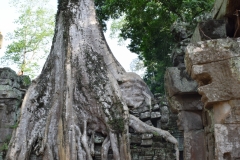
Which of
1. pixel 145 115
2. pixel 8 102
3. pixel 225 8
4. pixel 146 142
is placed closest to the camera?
pixel 225 8

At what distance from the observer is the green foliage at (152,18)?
8.85m

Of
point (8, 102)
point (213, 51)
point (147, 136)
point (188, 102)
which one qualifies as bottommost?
point (147, 136)

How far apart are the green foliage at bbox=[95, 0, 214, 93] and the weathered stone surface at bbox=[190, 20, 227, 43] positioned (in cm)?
555

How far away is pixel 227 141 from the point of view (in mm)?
1961

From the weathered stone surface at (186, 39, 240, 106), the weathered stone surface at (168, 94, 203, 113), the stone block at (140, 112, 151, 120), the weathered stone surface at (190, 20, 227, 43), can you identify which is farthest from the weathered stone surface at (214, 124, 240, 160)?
the stone block at (140, 112, 151, 120)

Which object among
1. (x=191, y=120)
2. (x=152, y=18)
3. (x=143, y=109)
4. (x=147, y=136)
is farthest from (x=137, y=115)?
(x=152, y=18)

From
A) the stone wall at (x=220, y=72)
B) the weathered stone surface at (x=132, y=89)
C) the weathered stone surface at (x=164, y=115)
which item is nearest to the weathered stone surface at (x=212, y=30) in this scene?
the stone wall at (x=220, y=72)

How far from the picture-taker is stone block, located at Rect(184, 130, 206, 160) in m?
2.82

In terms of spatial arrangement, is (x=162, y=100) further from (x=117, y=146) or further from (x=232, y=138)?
(x=232, y=138)

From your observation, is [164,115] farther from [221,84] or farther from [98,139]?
[221,84]

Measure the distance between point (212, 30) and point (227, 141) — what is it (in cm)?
85

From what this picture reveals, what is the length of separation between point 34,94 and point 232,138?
10.6ft

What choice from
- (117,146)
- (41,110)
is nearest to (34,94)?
(41,110)

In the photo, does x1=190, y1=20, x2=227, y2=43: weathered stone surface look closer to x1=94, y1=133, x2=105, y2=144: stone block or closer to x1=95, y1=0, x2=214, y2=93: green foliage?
x1=94, y1=133, x2=105, y2=144: stone block
